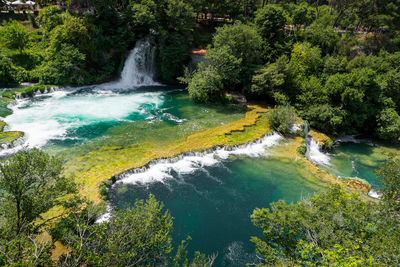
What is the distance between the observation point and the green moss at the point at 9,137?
25.0m

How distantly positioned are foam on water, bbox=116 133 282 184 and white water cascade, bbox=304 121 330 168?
4070 millimetres

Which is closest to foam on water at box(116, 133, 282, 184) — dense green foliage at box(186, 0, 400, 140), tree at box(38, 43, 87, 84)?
dense green foliage at box(186, 0, 400, 140)

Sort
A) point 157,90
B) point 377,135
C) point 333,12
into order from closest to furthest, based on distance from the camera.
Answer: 1. point 377,135
2. point 157,90
3. point 333,12

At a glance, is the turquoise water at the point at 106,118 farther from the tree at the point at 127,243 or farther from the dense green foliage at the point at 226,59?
the tree at the point at 127,243

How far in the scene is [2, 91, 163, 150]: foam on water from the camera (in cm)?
2840

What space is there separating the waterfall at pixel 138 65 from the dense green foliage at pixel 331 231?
129 feet

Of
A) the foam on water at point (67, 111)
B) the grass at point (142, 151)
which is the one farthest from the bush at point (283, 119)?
the foam on water at point (67, 111)

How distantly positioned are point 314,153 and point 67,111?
3335cm

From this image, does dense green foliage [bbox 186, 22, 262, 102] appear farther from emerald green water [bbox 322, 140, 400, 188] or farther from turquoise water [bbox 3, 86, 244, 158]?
emerald green water [bbox 322, 140, 400, 188]

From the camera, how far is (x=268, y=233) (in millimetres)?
13039

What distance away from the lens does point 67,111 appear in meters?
33.9

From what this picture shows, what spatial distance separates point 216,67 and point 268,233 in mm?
30159

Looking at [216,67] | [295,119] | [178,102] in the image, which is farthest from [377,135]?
[178,102]

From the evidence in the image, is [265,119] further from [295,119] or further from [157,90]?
[157,90]
